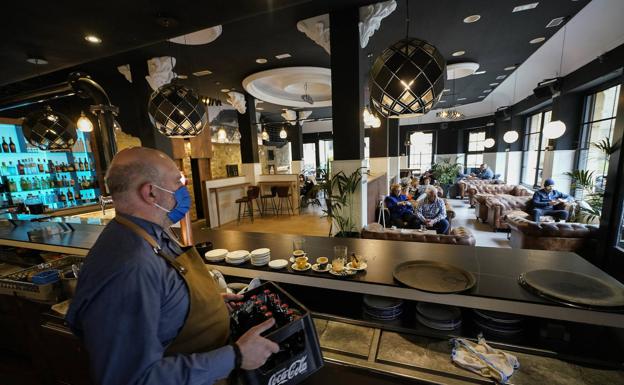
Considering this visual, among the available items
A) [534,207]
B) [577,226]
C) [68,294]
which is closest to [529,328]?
[68,294]

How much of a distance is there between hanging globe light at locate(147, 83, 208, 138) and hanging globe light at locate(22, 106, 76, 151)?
159 centimetres

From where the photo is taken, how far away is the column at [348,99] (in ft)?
10.3

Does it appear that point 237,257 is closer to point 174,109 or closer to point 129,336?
point 129,336

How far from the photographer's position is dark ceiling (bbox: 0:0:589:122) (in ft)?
6.01

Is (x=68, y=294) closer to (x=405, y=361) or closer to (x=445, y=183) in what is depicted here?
(x=405, y=361)

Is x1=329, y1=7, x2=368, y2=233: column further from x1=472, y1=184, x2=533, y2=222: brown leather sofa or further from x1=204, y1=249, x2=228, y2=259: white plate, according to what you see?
x1=472, y1=184, x2=533, y2=222: brown leather sofa

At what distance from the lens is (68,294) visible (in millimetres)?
1836

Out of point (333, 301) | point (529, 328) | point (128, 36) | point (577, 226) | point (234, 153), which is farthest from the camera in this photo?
point (234, 153)

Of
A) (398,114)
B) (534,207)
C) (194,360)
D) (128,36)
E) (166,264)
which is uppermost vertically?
(128,36)

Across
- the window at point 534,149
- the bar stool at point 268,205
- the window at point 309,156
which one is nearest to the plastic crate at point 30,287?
the bar stool at point 268,205

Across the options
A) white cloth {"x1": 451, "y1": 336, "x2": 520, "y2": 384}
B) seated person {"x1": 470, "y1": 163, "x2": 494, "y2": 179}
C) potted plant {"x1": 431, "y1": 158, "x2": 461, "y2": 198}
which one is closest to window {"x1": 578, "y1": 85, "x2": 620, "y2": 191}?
seated person {"x1": 470, "y1": 163, "x2": 494, "y2": 179}

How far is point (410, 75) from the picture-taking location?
1355mm

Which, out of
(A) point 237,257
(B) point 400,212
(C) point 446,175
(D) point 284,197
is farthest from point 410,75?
(C) point 446,175

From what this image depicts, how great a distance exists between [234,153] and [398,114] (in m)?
8.48
